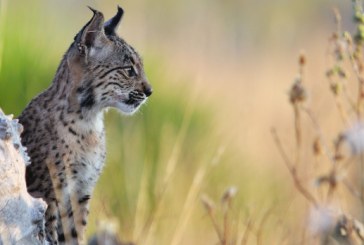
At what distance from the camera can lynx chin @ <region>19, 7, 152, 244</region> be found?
5027 millimetres

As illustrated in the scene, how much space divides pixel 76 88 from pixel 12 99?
199 centimetres

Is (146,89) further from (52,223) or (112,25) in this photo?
(52,223)

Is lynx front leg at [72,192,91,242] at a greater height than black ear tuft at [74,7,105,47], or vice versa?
black ear tuft at [74,7,105,47]

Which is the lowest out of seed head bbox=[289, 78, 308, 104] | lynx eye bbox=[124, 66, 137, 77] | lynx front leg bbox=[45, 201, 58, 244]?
lynx front leg bbox=[45, 201, 58, 244]

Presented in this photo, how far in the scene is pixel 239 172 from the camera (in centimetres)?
866

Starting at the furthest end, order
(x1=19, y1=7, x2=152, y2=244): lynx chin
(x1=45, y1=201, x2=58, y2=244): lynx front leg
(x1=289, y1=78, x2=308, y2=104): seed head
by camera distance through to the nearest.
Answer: (x1=19, y1=7, x2=152, y2=244): lynx chin < (x1=45, y1=201, x2=58, y2=244): lynx front leg < (x1=289, y1=78, x2=308, y2=104): seed head

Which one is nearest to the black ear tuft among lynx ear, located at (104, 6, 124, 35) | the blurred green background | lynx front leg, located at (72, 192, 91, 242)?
lynx ear, located at (104, 6, 124, 35)

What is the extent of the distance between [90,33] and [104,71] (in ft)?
0.61

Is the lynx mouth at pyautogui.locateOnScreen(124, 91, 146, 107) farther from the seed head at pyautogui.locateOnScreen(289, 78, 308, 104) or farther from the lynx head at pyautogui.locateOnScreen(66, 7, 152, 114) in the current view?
the seed head at pyautogui.locateOnScreen(289, 78, 308, 104)

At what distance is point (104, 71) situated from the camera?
17.3ft

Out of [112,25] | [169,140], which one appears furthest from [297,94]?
[169,140]

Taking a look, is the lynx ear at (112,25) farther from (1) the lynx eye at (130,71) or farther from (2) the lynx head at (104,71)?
(1) the lynx eye at (130,71)

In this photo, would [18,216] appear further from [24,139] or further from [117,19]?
[117,19]

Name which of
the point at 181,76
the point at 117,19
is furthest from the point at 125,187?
the point at 117,19
